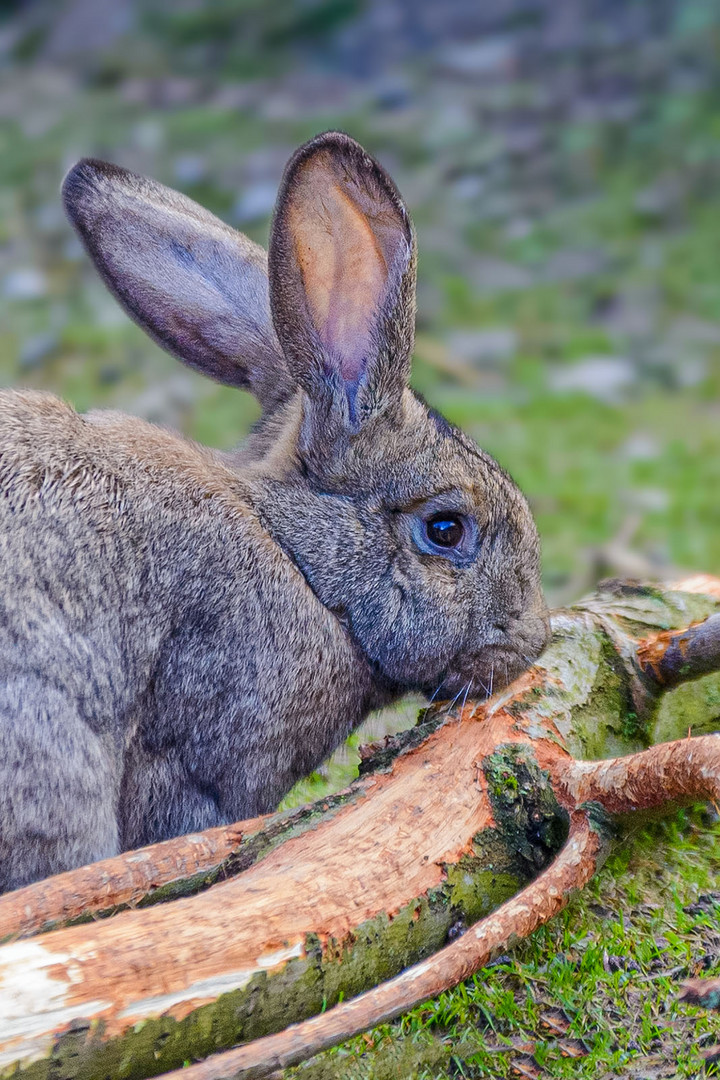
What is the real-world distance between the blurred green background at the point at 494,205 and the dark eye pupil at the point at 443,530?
965 millimetres

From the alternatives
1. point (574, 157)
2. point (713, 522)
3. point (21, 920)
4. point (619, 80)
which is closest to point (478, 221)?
point (574, 157)

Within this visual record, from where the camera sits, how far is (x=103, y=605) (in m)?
3.90

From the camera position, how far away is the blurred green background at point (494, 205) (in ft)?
26.0

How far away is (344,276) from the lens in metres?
4.24

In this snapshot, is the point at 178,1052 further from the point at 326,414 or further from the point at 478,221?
the point at 478,221

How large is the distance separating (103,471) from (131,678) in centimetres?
60

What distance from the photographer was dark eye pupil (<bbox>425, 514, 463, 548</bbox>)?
4391mm

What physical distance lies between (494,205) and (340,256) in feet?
24.6

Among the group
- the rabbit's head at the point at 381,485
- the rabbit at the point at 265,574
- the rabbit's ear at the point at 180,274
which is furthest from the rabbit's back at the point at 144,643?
the rabbit's ear at the point at 180,274

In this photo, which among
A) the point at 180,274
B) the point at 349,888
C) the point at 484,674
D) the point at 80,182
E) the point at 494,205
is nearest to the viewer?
the point at 349,888

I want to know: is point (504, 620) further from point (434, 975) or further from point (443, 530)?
point (434, 975)

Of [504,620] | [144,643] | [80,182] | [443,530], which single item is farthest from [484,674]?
[80,182]

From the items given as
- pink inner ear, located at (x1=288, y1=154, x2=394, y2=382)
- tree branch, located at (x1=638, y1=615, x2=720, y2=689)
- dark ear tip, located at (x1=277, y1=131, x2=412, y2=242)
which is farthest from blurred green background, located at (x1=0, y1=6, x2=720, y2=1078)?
dark ear tip, located at (x1=277, y1=131, x2=412, y2=242)

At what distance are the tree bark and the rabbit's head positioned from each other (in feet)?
0.74
